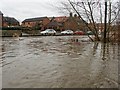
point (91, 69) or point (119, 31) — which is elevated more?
point (119, 31)

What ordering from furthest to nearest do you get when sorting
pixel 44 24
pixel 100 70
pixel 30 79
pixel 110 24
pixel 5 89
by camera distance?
pixel 44 24
pixel 110 24
pixel 100 70
pixel 30 79
pixel 5 89

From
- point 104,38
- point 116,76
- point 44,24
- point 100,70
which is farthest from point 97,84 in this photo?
point 44,24

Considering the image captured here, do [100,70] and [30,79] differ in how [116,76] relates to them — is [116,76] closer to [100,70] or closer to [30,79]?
[100,70]

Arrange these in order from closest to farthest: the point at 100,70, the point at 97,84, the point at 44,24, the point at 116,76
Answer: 1. the point at 97,84
2. the point at 116,76
3. the point at 100,70
4. the point at 44,24

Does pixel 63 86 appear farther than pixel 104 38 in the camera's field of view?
No

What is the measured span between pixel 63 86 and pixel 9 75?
96.0 inches

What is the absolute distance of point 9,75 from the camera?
784 cm

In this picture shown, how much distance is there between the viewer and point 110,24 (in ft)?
88.1

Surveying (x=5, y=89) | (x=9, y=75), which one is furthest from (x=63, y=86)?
(x=9, y=75)

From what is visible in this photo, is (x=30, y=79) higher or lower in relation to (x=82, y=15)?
lower

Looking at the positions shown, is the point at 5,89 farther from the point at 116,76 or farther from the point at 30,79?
the point at 116,76

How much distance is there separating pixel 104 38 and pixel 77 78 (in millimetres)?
Answer: 20423

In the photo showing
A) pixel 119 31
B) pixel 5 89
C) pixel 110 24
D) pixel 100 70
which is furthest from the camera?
pixel 110 24

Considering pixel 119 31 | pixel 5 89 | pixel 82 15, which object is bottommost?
pixel 5 89
